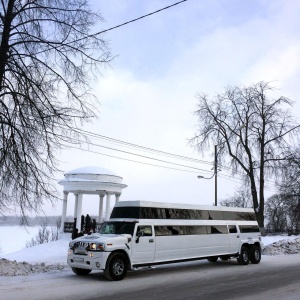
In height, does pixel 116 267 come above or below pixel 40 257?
above

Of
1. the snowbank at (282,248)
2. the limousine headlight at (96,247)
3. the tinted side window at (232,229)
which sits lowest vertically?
the snowbank at (282,248)

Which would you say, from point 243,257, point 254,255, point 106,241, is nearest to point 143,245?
point 106,241

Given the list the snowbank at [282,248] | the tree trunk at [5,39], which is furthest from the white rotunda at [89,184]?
the tree trunk at [5,39]

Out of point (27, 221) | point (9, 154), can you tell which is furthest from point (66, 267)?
point (9, 154)

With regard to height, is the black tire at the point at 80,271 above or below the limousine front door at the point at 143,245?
below

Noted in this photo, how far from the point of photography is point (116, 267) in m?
12.6

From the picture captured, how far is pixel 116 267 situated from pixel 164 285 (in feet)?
6.11

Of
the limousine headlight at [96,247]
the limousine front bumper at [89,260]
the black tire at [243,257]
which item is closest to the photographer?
the limousine front bumper at [89,260]

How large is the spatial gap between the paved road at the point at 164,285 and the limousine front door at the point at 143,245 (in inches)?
24.6

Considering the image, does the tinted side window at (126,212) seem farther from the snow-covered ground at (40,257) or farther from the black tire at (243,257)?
the black tire at (243,257)

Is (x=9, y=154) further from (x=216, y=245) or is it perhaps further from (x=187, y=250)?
(x=216, y=245)

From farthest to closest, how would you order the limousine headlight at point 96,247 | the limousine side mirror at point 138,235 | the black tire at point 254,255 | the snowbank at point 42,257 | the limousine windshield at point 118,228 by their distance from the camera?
the black tire at point 254,255 → the snowbank at point 42,257 → the limousine windshield at point 118,228 → the limousine side mirror at point 138,235 → the limousine headlight at point 96,247

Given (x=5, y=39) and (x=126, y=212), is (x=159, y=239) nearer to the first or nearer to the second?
(x=126, y=212)

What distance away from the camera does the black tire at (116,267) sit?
12305mm
